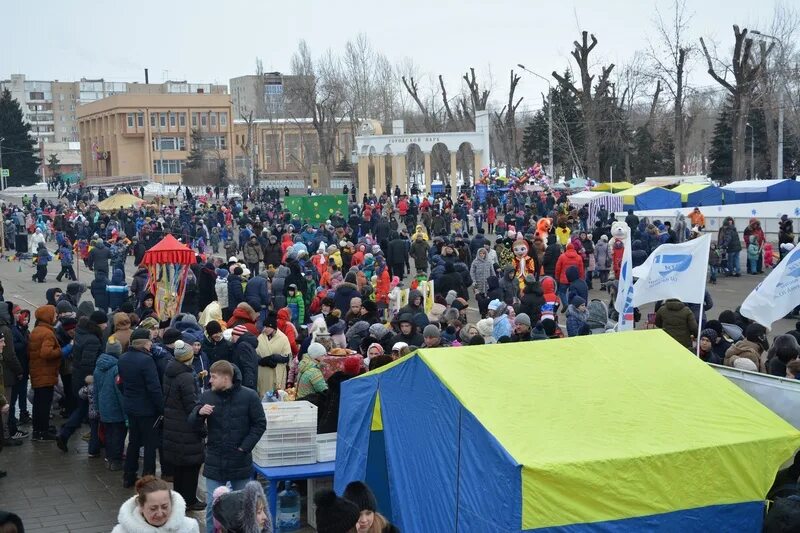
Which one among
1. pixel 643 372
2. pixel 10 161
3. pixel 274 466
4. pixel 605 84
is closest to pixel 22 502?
pixel 274 466

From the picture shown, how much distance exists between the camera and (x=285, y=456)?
8.80 meters

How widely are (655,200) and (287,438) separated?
29.1 metres

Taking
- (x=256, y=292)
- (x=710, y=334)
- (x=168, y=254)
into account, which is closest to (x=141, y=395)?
(x=710, y=334)

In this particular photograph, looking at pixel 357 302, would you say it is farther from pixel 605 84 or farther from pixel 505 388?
pixel 605 84

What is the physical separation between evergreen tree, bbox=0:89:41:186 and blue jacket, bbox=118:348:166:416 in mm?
86282

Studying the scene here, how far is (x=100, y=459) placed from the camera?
1122 centimetres

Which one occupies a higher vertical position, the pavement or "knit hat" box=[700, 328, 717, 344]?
"knit hat" box=[700, 328, 717, 344]

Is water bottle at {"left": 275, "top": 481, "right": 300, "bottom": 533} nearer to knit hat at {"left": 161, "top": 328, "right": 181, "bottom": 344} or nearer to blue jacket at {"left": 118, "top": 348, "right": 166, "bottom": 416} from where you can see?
blue jacket at {"left": 118, "top": 348, "right": 166, "bottom": 416}

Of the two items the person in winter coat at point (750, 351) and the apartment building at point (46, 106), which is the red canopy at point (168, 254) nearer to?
the person in winter coat at point (750, 351)

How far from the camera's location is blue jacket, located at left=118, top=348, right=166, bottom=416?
957cm

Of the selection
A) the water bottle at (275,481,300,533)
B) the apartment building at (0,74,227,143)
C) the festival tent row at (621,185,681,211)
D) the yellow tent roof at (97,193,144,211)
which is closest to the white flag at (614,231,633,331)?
the water bottle at (275,481,300,533)

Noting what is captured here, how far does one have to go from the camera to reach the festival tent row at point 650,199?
35.8m

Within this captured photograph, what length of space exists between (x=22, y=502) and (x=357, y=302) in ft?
16.3

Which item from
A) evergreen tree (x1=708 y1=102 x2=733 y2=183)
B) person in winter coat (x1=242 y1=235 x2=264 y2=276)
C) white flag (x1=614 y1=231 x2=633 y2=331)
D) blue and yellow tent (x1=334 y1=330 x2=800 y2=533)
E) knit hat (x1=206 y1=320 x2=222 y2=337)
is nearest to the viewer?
blue and yellow tent (x1=334 y1=330 x2=800 y2=533)
